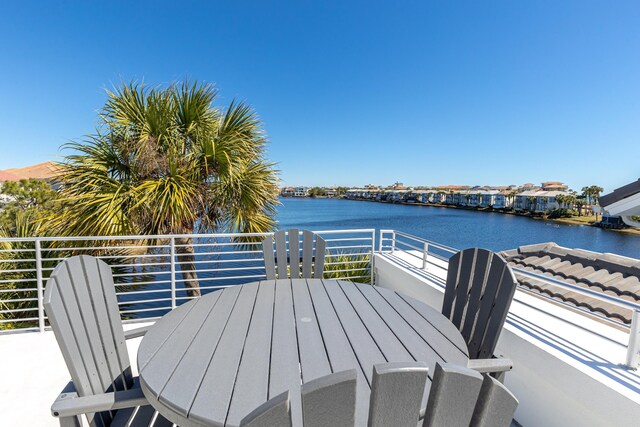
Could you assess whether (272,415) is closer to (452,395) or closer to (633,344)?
(452,395)

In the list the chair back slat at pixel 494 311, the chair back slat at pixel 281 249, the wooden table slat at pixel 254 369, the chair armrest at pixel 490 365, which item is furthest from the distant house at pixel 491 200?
the wooden table slat at pixel 254 369

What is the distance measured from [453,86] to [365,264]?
14.3 m

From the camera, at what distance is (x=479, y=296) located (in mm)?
1725

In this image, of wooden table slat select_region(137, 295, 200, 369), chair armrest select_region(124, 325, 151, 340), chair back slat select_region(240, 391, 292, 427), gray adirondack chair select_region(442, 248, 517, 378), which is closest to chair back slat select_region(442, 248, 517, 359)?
gray adirondack chair select_region(442, 248, 517, 378)

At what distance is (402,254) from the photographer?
451 cm

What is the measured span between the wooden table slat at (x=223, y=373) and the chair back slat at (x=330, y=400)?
1.47ft

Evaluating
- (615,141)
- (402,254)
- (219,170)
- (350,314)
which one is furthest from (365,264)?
(615,141)

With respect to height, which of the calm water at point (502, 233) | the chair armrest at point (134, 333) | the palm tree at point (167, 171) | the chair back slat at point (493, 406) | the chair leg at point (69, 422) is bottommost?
the calm water at point (502, 233)

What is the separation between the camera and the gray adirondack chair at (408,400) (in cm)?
56

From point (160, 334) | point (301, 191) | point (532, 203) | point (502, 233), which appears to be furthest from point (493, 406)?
point (301, 191)

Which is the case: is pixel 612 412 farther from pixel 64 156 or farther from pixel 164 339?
pixel 64 156

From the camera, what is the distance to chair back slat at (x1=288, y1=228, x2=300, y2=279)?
9.91 ft

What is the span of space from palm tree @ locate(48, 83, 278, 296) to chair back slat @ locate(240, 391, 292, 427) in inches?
135

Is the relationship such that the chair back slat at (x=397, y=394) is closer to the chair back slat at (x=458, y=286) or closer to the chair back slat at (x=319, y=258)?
the chair back slat at (x=458, y=286)
